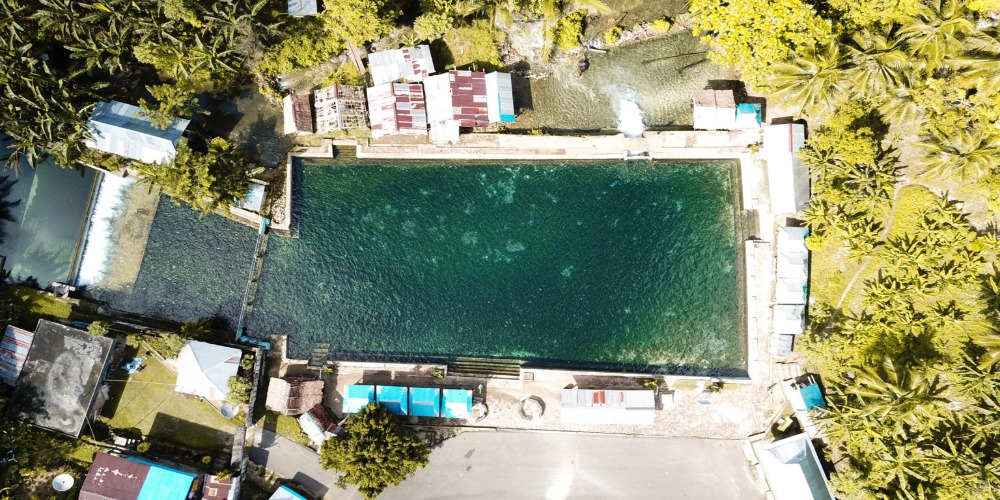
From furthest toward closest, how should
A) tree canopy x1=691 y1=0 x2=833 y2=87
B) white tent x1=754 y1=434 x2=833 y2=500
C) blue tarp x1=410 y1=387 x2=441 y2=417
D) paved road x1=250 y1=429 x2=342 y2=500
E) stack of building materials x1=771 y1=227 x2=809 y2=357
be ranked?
paved road x1=250 y1=429 x2=342 y2=500, blue tarp x1=410 y1=387 x2=441 y2=417, stack of building materials x1=771 y1=227 x2=809 y2=357, white tent x1=754 y1=434 x2=833 y2=500, tree canopy x1=691 y1=0 x2=833 y2=87

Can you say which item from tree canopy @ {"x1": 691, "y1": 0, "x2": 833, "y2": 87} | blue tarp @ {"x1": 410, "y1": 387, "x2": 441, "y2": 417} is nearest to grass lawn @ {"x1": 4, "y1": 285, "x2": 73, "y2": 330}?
blue tarp @ {"x1": 410, "y1": 387, "x2": 441, "y2": 417}

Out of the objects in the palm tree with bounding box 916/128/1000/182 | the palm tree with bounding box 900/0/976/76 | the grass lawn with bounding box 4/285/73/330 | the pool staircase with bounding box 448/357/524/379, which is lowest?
the pool staircase with bounding box 448/357/524/379

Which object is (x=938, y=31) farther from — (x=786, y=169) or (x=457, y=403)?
(x=457, y=403)

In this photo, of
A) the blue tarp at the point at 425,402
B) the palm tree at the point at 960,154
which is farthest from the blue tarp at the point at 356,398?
the palm tree at the point at 960,154

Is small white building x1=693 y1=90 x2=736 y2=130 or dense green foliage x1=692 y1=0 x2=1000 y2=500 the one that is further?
small white building x1=693 y1=90 x2=736 y2=130

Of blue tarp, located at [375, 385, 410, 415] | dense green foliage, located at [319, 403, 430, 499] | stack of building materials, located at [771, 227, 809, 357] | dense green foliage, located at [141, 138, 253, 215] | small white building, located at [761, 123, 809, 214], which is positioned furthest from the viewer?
blue tarp, located at [375, 385, 410, 415]

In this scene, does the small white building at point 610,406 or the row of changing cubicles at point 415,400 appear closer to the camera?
the small white building at point 610,406

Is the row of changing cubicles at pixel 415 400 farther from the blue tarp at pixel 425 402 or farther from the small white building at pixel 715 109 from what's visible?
the small white building at pixel 715 109

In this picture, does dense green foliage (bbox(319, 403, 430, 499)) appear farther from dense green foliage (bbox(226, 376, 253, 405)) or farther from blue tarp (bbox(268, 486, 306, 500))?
dense green foliage (bbox(226, 376, 253, 405))

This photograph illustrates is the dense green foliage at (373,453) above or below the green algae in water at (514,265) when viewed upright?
below
